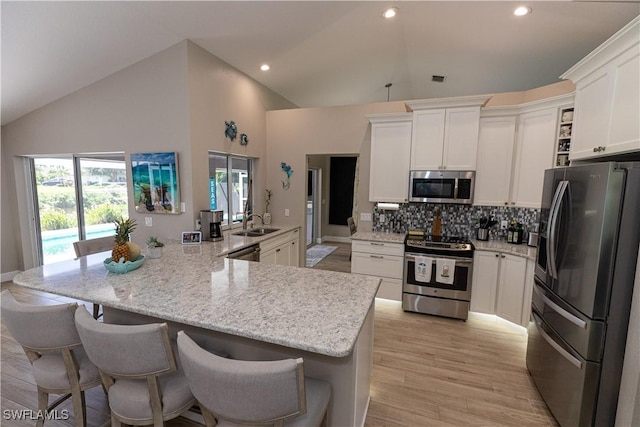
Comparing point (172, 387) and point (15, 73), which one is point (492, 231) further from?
point (15, 73)

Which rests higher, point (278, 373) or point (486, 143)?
point (486, 143)

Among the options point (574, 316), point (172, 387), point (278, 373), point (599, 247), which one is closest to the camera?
point (278, 373)

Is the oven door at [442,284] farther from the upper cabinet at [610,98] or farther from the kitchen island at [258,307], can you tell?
the kitchen island at [258,307]

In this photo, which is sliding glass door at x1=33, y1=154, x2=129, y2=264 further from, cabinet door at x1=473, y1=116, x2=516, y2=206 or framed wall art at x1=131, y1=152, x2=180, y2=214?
cabinet door at x1=473, y1=116, x2=516, y2=206

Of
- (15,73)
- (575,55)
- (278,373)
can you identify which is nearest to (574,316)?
(278,373)

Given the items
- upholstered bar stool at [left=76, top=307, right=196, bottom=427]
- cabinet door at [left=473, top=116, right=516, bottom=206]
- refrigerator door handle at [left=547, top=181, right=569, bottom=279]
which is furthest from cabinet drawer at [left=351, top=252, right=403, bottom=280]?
upholstered bar stool at [left=76, top=307, right=196, bottom=427]

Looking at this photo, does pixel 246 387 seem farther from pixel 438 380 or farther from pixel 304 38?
pixel 304 38

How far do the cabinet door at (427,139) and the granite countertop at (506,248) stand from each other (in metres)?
1.14

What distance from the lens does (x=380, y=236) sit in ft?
13.0

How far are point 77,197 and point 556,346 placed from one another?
6341 millimetres

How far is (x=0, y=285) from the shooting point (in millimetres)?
4367

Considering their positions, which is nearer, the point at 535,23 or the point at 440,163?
the point at 535,23

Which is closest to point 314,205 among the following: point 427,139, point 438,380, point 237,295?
point 427,139

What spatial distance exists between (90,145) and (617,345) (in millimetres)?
5700
